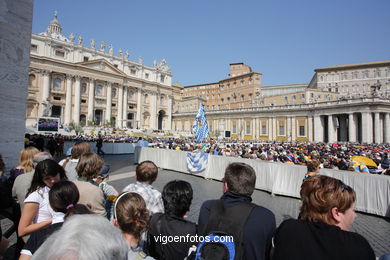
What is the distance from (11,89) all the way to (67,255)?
25.3 ft

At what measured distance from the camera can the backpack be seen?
5.01 ft

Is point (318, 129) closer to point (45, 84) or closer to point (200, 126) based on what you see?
point (200, 126)

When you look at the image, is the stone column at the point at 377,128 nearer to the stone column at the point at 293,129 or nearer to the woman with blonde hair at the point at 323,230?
the stone column at the point at 293,129

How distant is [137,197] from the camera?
6.28 ft

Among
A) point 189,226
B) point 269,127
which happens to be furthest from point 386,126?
point 189,226

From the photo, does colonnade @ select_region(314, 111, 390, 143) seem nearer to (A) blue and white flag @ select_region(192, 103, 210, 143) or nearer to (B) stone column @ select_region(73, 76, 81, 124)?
(A) blue and white flag @ select_region(192, 103, 210, 143)

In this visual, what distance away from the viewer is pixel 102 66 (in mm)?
46969

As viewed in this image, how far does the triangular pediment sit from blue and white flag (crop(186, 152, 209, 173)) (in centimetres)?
4207

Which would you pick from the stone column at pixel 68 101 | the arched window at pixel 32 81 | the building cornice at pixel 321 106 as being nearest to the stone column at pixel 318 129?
the building cornice at pixel 321 106

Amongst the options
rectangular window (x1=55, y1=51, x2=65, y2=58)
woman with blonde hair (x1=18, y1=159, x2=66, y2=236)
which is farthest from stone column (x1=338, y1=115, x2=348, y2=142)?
rectangular window (x1=55, y1=51, x2=65, y2=58)

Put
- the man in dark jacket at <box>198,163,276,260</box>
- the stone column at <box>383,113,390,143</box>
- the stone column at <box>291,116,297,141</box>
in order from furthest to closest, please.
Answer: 1. the stone column at <box>291,116,297,141</box>
2. the stone column at <box>383,113,390,143</box>
3. the man in dark jacket at <box>198,163,276,260</box>

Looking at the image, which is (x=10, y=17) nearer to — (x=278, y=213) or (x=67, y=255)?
(x=67, y=255)

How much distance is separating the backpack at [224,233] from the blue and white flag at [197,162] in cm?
871

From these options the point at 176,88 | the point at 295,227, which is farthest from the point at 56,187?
the point at 176,88
